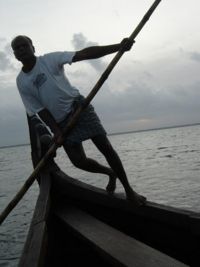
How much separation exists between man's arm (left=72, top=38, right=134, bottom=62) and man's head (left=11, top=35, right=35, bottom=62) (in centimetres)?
50

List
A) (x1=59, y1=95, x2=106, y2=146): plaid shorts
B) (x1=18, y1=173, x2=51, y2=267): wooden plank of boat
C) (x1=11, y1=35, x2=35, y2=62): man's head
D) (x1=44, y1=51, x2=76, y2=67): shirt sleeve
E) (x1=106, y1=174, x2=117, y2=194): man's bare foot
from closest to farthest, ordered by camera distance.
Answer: (x1=18, y1=173, x2=51, y2=267): wooden plank of boat < (x1=44, y1=51, x2=76, y2=67): shirt sleeve < (x1=11, y1=35, x2=35, y2=62): man's head < (x1=59, y1=95, x2=106, y2=146): plaid shorts < (x1=106, y1=174, x2=117, y2=194): man's bare foot

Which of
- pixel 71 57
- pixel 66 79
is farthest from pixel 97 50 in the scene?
pixel 66 79

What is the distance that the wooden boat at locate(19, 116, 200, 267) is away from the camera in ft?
8.16

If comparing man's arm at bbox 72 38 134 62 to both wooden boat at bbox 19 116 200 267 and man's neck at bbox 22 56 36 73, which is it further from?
wooden boat at bbox 19 116 200 267

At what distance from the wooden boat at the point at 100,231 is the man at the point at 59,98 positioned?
0.31 meters

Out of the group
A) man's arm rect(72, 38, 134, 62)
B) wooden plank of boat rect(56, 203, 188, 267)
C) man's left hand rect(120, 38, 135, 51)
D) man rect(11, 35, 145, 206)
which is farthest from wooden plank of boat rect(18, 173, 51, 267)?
man's left hand rect(120, 38, 135, 51)

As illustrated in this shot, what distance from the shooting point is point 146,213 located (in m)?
3.39

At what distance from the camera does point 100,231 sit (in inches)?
123

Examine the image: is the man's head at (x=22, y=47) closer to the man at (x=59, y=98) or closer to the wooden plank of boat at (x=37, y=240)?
the man at (x=59, y=98)

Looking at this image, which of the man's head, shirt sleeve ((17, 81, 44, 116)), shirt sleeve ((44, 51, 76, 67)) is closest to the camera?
shirt sleeve ((44, 51, 76, 67))

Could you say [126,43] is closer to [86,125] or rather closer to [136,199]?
[86,125]

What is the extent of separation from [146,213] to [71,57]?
163cm

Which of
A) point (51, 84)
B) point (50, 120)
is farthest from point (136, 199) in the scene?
point (51, 84)

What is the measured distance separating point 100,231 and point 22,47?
1.87 m
